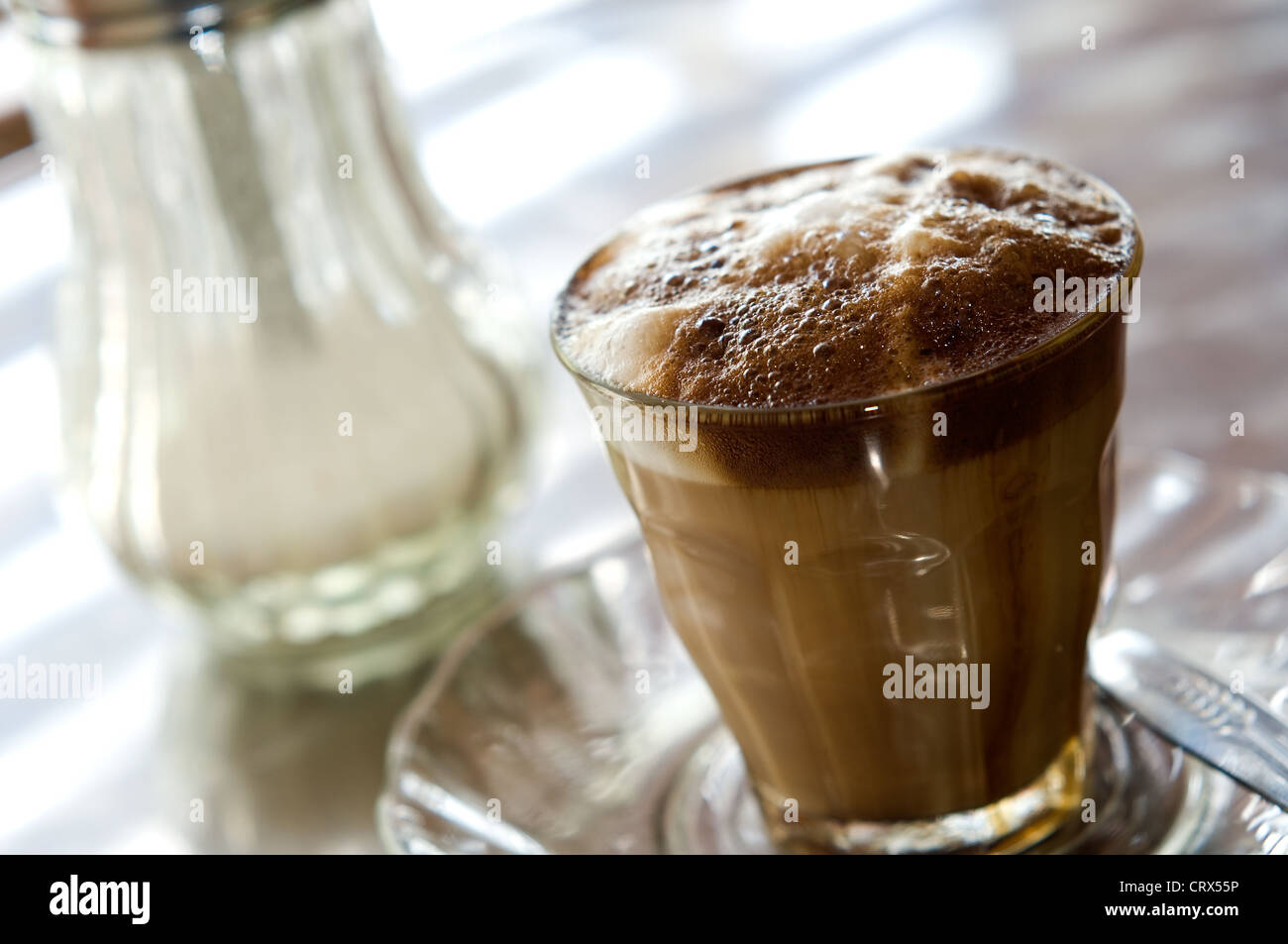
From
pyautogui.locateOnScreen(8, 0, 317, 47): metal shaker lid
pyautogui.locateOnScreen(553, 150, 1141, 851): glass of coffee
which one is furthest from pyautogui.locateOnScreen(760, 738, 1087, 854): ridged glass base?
pyautogui.locateOnScreen(8, 0, 317, 47): metal shaker lid

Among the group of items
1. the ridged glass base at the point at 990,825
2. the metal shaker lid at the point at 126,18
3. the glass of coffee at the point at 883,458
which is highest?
the metal shaker lid at the point at 126,18

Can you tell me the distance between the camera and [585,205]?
1316 mm

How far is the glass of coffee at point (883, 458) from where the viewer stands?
1.84ft

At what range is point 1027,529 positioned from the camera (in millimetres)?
625

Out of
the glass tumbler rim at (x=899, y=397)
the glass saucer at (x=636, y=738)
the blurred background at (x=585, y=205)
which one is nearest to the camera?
the glass tumbler rim at (x=899, y=397)

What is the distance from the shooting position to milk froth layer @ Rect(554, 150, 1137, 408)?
56 cm

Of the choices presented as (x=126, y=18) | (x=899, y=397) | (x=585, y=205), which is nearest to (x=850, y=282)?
(x=899, y=397)

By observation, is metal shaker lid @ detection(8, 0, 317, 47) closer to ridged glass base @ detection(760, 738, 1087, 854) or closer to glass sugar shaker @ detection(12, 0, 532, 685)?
glass sugar shaker @ detection(12, 0, 532, 685)

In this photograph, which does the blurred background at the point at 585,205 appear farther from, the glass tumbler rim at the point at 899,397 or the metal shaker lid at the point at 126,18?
the glass tumbler rim at the point at 899,397

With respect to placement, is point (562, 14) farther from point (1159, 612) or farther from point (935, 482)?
point (935, 482)

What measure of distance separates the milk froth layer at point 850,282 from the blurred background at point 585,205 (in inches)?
10.2

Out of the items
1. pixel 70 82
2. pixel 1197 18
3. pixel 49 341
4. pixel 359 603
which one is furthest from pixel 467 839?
pixel 1197 18

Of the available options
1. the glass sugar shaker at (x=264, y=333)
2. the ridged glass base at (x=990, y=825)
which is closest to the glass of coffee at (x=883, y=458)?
the ridged glass base at (x=990, y=825)
